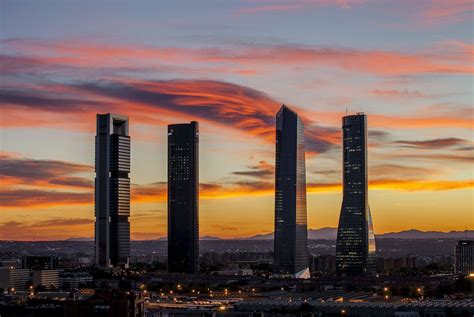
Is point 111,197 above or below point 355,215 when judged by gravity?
above

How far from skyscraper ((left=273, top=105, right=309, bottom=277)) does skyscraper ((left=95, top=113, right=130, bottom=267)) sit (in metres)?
29.4

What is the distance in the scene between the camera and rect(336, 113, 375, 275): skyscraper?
173 meters

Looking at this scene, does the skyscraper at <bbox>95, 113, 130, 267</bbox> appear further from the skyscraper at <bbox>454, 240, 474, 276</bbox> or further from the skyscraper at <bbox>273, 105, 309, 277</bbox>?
the skyscraper at <bbox>454, 240, 474, 276</bbox>

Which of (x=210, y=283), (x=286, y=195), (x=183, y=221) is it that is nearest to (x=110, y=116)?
(x=183, y=221)

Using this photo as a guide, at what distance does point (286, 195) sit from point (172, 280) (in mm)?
25683

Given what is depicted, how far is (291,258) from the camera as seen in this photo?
175 meters

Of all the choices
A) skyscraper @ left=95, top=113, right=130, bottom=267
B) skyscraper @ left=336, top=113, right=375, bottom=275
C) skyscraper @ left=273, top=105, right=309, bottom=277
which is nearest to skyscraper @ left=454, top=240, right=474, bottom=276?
skyscraper @ left=336, top=113, right=375, bottom=275

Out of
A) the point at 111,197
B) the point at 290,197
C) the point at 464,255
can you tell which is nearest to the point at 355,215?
the point at 290,197

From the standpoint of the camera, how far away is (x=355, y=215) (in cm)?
17325

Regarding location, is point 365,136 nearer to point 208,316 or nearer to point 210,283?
point 210,283

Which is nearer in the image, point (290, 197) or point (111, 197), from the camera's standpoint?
point (290, 197)

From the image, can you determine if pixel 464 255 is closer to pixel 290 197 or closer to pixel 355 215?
pixel 355 215

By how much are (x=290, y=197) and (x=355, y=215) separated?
439 inches

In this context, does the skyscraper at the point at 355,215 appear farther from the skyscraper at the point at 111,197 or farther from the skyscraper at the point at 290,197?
the skyscraper at the point at 111,197
